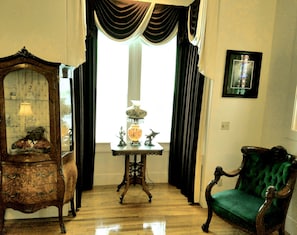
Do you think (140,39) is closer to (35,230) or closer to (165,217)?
(165,217)

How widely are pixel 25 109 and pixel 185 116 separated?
2092mm

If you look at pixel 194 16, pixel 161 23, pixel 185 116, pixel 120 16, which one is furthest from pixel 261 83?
pixel 120 16

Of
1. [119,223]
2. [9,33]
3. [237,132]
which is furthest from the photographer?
[237,132]

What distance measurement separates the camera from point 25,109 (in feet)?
8.43

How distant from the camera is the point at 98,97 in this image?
3779 millimetres

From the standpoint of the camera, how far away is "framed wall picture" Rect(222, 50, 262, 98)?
124 inches

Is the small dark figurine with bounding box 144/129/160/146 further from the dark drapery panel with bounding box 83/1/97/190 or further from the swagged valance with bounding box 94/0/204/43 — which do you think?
the swagged valance with bounding box 94/0/204/43

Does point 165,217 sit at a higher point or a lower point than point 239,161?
lower

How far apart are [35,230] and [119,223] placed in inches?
35.8

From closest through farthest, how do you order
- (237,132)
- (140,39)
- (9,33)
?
(9,33), (237,132), (140,39)

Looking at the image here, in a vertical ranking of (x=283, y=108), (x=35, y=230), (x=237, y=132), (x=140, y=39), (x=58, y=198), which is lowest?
(x=35, y=230)

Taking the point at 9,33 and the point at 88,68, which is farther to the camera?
the point at 88,68

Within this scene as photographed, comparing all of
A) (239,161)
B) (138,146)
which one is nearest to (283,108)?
(239,161)

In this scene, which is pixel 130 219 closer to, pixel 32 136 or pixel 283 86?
pixel 32 136
